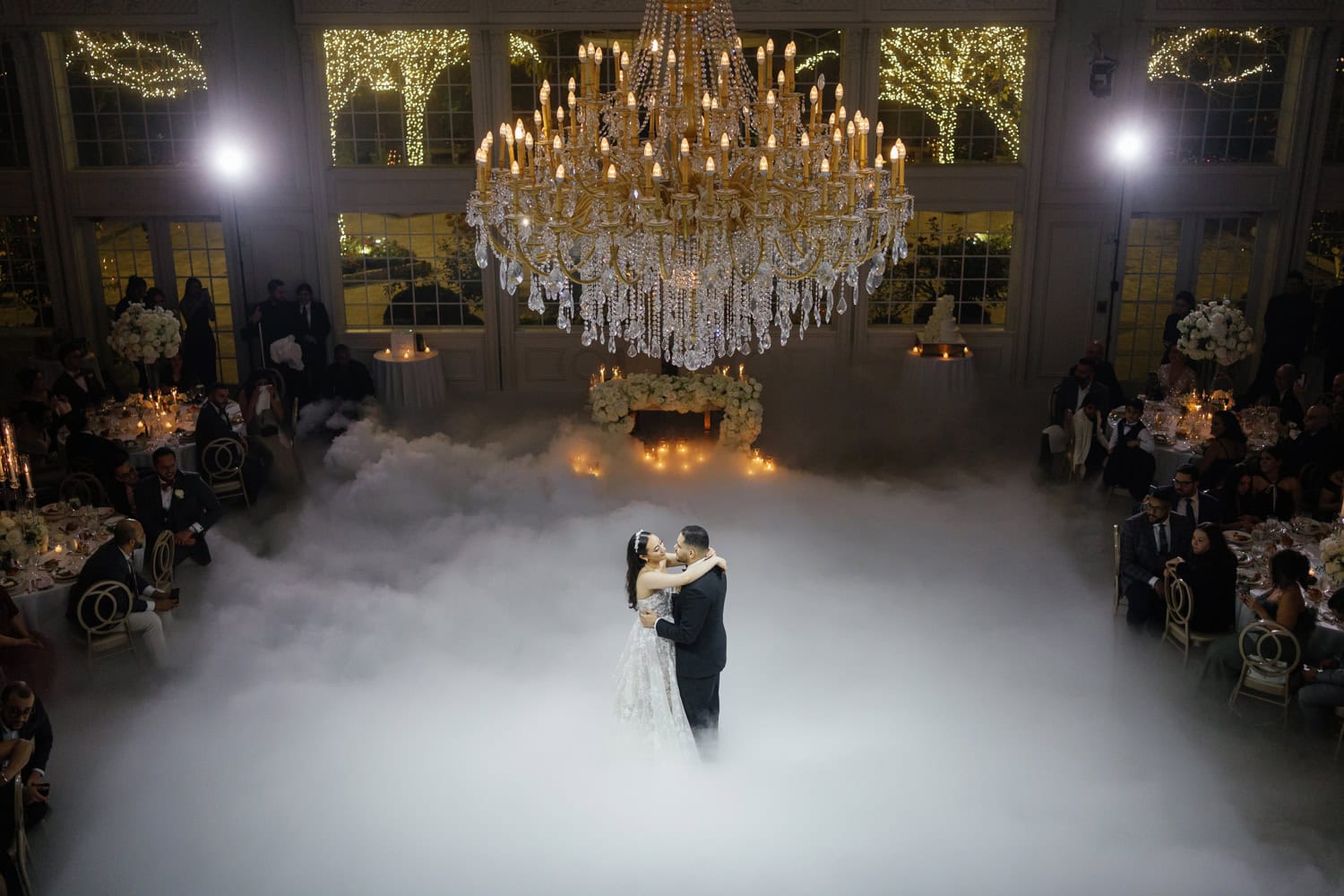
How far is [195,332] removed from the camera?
497 inches

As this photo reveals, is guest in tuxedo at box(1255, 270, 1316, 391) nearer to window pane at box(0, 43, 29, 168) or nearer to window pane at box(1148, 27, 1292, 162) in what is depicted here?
window pane at box(1148, 27, 1292, 162)

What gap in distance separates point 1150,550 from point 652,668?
3.55 metres

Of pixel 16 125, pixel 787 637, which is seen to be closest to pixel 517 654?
pixel 787 637

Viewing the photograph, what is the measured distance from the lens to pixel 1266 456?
8242 millimetres

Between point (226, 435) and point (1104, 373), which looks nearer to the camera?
point (226, 435)

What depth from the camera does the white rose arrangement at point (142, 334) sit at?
10453 millimetres

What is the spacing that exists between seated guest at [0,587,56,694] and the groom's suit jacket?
3594 millimetres

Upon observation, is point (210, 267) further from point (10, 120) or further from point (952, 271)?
point (952, 271)

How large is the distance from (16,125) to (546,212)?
918 cm

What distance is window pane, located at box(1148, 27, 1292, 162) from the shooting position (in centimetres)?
1263

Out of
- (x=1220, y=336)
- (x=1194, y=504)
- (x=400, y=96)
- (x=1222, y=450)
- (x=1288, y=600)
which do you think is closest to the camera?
(x=1288, y=600)

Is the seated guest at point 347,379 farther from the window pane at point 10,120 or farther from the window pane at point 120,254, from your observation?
the window pane at point 10,120

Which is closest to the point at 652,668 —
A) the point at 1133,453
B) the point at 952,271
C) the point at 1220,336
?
the point at 1133,453

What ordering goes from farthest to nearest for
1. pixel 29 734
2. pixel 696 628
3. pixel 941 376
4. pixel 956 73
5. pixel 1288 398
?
pixel 956 73
pixel 941 376
pixel 1288 398
pixel 696 628
pixel 29 734
